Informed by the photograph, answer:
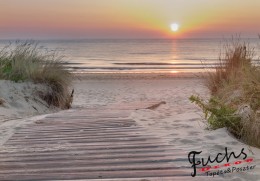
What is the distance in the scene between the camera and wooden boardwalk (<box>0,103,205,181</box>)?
323cm

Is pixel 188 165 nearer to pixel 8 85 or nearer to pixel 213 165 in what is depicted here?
pixel 213 165

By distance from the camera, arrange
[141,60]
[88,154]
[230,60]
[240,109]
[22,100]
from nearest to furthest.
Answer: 1. [88,154]
2. [240,109]
3. [230,60]
4. [22,100]
5. [141,60]

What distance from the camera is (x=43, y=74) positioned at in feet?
30.1

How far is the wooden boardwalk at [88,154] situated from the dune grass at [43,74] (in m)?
3.40

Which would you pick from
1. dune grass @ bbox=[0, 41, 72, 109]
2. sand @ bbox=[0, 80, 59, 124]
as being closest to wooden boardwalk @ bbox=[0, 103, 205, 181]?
sand @ bbox=[0, 80, 59, 124]

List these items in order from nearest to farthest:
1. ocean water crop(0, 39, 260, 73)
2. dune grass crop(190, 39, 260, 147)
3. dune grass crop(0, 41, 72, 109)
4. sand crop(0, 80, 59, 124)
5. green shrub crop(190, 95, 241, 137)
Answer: dune grass crop(190, 39, 260, 147) < green shrub crop(190, 95, 241, 137) < sand crop(0, 80, 59, 124) < dune grass crop(0, 41, 72, 109) < ocean water crop(0, 39, 260, 73)

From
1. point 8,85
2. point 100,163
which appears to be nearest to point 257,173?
point 100,163

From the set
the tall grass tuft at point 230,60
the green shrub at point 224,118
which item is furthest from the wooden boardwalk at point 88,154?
the tall grass tuft at point 230,60

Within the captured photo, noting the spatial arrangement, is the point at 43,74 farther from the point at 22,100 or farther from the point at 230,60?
the point at 230,60

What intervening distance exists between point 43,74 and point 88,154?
5632mm

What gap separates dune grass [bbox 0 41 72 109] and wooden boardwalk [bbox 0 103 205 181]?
3.40m

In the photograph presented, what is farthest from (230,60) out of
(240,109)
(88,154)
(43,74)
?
(88,154)

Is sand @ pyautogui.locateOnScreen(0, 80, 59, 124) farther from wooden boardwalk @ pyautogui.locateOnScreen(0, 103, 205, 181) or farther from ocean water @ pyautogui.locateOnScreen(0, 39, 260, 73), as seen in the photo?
wooden boardwalk @ pyautogui.locateOnScreen(0, 103, 205, 181)

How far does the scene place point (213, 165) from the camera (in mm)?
3424
